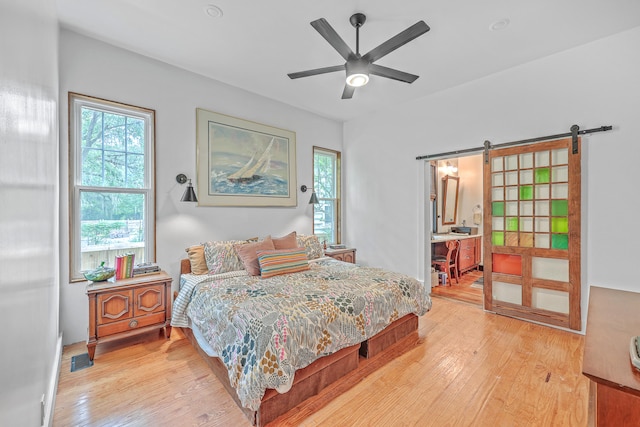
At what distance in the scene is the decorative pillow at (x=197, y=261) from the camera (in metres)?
3.16

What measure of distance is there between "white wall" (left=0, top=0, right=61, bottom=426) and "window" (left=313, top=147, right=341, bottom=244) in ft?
12.4

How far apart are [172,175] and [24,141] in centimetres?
229

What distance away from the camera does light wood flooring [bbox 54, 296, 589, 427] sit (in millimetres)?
1775

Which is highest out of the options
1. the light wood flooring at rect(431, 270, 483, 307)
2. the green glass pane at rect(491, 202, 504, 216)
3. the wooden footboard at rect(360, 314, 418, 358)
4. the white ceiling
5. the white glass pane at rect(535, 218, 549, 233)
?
the white ceiling

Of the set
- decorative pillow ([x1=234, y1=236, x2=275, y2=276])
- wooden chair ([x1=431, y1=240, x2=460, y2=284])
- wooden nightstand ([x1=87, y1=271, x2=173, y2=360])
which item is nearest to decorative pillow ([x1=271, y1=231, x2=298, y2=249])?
decorative pillow ([x1=234, y1=236, x2=275, y2=276])

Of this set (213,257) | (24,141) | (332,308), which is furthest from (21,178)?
(213,257)

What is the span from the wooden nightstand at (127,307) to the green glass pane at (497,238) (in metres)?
3.96

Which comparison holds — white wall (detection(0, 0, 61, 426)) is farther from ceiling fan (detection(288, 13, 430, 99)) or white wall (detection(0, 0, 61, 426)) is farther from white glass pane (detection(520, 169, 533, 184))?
white glass pane (detection(520, 169, 533, 184))

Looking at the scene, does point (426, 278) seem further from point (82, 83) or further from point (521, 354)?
point (82, 83)

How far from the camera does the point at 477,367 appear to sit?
233 cm

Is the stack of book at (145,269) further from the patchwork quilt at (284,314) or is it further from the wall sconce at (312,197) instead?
the wall sconce at (312,197)

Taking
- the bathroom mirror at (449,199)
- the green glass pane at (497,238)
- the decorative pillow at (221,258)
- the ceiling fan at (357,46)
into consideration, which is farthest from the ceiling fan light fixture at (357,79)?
the bathroom mirror at (449,199)

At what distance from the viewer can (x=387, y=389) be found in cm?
206

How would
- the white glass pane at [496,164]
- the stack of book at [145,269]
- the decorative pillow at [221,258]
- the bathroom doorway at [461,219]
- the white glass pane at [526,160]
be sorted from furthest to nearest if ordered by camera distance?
the bathroom doorway at [461,219] < the white glass pane at [496,164] < the white glass pane at [526,160] < the decorative pillow at [221,258] < the stack of book at [145,269]
